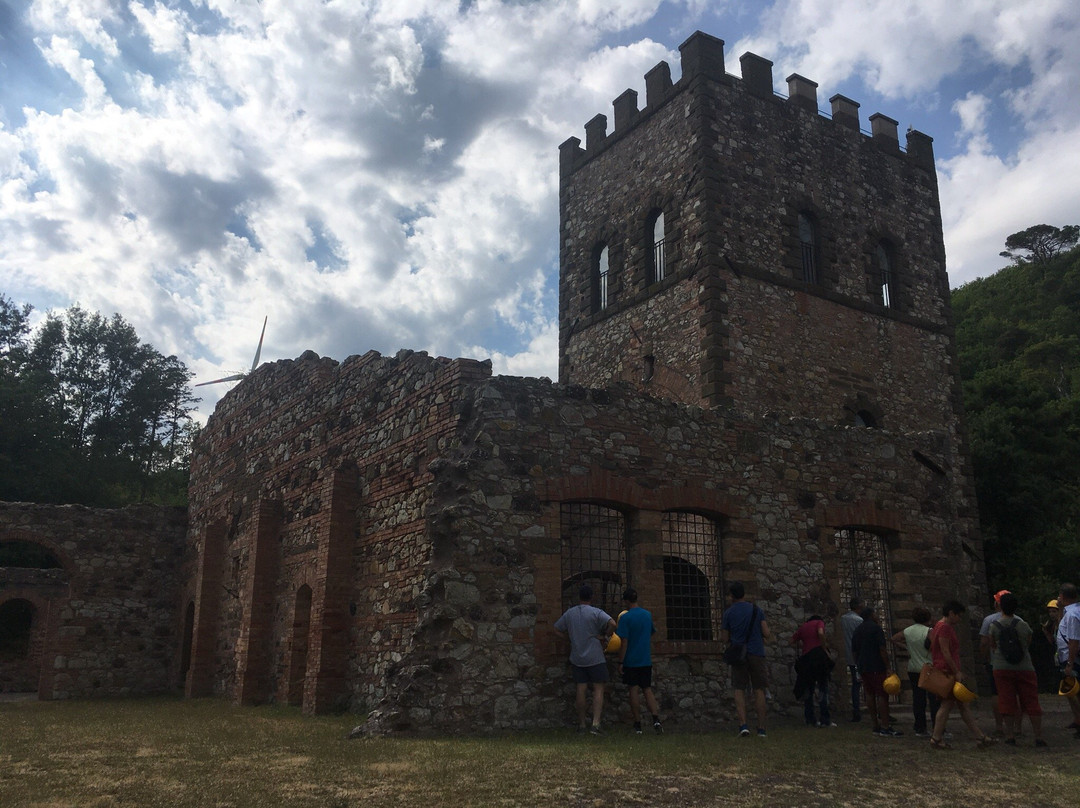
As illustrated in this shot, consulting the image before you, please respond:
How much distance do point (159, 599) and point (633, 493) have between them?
1331cm

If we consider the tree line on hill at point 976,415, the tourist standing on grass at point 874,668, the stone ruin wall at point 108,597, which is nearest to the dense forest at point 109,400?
the tree line on hill at point 976,415

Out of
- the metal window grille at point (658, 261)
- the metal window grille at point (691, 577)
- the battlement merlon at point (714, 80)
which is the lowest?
the metal window grille at point (691, 577)

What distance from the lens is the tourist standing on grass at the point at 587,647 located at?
907 centimetres

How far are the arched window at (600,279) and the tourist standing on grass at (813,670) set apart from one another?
37.0ft

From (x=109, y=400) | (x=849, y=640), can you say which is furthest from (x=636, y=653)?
(x=109, y=400)

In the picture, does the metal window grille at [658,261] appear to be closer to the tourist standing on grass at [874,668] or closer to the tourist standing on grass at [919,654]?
the tourist standing on grass at [874,668]

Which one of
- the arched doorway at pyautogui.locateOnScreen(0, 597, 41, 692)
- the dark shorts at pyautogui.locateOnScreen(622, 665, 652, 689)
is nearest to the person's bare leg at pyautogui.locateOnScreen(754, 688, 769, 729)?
the dark shorts at pyautogui.locateOnScreen(622, 665, 652, 689)

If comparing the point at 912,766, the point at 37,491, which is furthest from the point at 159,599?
the point at 912,766

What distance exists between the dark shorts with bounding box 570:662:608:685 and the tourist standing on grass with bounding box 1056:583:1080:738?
4428mm

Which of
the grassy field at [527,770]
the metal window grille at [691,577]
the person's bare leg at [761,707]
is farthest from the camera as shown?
the metal window grille at [691,577]

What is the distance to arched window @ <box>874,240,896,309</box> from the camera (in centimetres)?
2012

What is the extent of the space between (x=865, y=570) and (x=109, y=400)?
113 ft

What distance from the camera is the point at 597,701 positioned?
29.4ft

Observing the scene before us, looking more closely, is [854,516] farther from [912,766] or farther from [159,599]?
[159,599]
